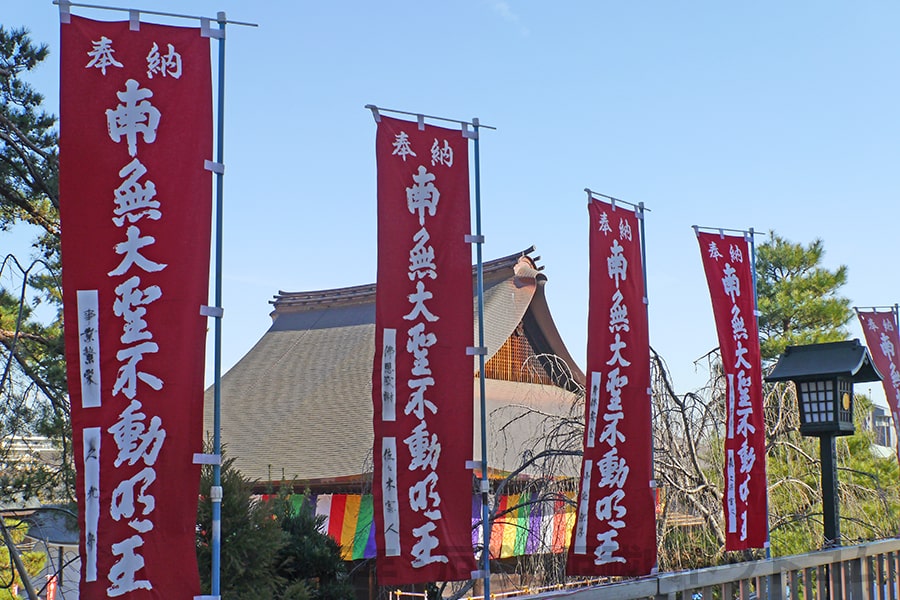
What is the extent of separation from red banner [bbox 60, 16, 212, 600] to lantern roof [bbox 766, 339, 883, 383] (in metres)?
5.83

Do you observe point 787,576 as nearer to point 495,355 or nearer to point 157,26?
point 157,26

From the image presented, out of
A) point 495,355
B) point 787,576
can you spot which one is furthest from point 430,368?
point 495,355

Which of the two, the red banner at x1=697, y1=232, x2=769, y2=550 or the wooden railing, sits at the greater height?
the red banner at x1=697, y1=232, x2=769, y2=550

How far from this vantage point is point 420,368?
5391mm

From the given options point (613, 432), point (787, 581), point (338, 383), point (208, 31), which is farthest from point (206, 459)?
point (338, 383)

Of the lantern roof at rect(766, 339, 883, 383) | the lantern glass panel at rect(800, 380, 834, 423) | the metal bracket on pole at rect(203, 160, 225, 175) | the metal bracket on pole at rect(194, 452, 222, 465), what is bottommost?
the metal bracket on pole at rect(194, 452, 222, 465)

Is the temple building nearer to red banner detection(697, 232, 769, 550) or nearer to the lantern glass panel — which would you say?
red banner detection(697, 232, 769, 550)

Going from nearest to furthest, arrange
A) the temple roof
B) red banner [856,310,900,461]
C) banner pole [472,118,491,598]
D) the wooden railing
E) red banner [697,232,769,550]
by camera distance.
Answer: the wooden railing, banner pole [472,118,491,598], red banner [697,232,769,550], red banner [856,310,900,461], the temple roof

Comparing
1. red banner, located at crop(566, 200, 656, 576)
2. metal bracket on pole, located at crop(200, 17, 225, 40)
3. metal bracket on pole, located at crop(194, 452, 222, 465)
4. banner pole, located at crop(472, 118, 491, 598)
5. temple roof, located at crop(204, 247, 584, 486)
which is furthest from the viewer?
temple roof, located at crop(204, 247, 584, 486)

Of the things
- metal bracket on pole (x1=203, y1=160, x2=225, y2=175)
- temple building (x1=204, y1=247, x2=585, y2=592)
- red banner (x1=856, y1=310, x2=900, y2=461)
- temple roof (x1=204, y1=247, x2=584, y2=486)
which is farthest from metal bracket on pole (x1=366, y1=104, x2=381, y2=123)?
temple roof (x1=204, y1=247, x2=584, y2=486)

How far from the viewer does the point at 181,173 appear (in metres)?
4.14

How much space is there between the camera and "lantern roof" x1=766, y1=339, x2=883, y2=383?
311 inches

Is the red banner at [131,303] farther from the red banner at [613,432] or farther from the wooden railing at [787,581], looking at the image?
the red banner at [613,432]

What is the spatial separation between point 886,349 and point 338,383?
42.5 ft
